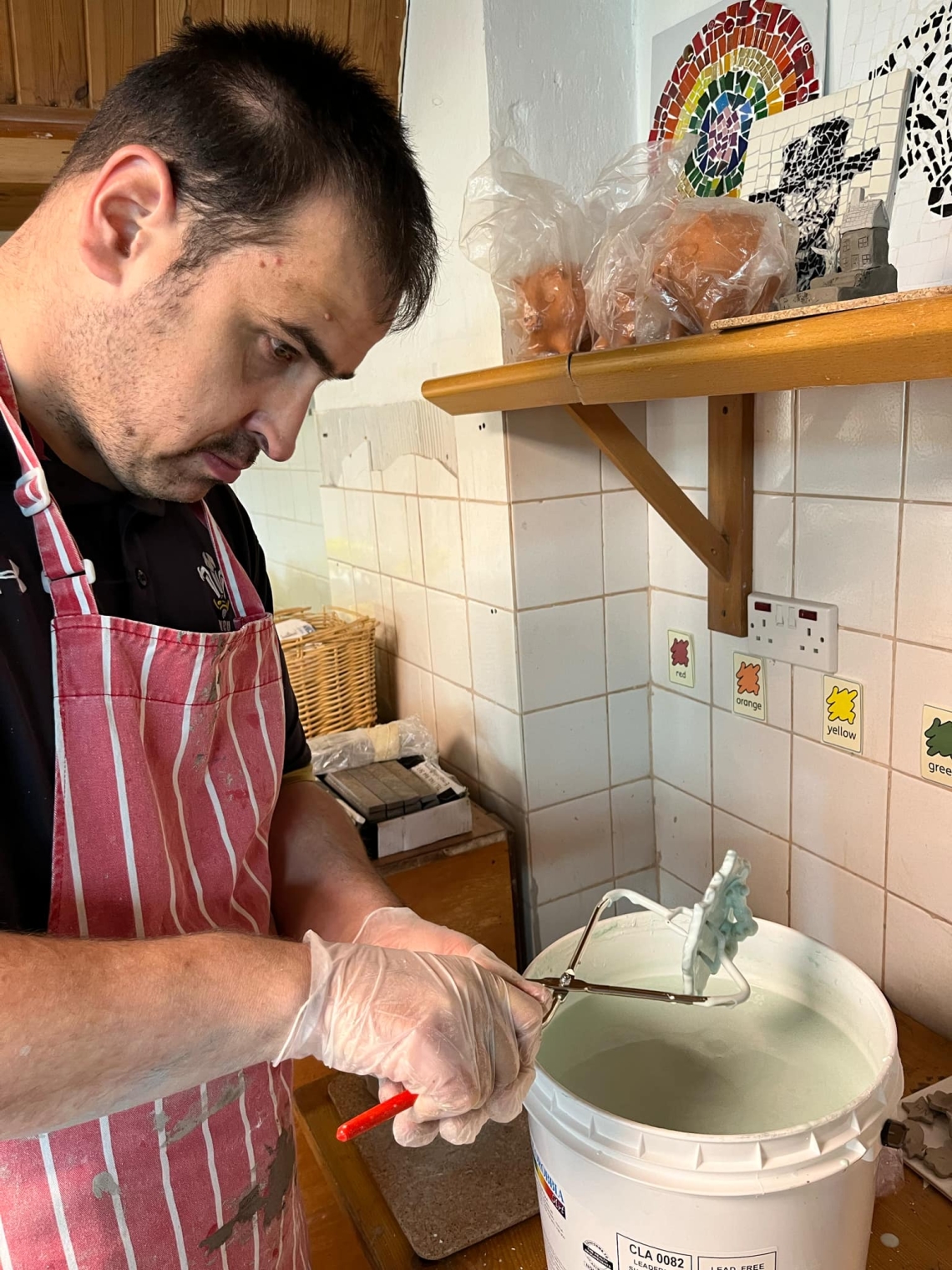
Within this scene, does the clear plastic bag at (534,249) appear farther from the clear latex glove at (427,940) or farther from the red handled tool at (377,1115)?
the red handled tool at (377,1115)

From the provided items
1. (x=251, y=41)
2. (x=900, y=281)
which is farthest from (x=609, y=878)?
(x=251, y=41)

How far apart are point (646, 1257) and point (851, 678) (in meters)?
0.67

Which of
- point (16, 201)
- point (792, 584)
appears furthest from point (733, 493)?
point (16, 201)

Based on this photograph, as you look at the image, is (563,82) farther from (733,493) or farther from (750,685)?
(750,685)

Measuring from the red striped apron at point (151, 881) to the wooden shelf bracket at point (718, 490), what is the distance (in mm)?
553

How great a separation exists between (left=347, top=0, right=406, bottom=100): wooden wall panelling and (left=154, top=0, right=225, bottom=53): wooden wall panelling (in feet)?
0.64

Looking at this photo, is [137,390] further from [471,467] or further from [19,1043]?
[471,467]

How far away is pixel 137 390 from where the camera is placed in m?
0.63

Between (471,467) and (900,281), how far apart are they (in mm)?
614

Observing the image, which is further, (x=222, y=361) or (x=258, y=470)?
(x=258, y=470)

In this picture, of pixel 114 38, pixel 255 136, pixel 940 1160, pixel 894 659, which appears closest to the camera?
pixel 255 136

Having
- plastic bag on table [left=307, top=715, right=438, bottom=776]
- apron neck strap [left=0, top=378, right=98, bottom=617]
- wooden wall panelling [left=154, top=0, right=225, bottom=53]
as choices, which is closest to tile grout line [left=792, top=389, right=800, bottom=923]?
plastic bag on table [left=307, top=715, right=438, bottom=776]

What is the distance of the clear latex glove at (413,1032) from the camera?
625mm

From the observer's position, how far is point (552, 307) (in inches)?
42.3
